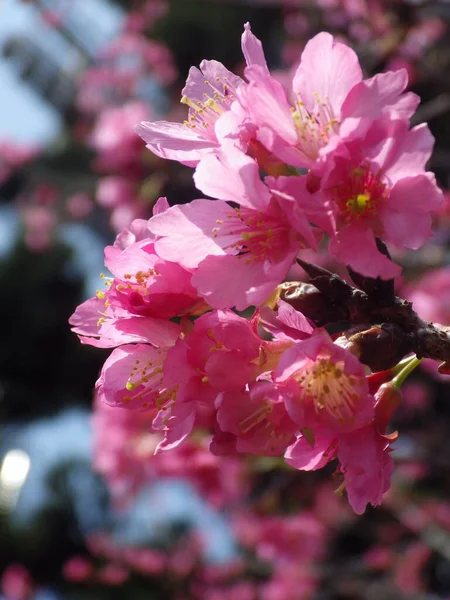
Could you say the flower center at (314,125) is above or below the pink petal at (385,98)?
below

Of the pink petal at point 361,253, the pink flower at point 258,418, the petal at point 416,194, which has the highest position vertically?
the petal at point 416,194

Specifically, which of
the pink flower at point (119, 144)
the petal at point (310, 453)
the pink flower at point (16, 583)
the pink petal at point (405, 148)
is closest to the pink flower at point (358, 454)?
the petal at point (310, 453)

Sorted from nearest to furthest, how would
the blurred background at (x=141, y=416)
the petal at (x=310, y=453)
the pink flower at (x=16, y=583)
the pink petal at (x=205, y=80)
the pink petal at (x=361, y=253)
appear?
the pink petal at (x=361, y=253) → the petal at (x=310, y=453) → the pink petal at (x=205, y=80) → the blurred background at (x=141, y=416) → the pink flower at (x=16, y=583)

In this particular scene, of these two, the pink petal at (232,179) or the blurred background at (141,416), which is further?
the blurred background at (141,416)

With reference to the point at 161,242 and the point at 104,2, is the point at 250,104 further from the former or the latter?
the point at 104,2

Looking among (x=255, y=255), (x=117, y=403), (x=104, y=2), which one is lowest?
(x=104, y=2)

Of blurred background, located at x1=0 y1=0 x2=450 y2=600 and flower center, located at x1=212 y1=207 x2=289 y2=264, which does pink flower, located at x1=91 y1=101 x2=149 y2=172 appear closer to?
blurred background, located at x1=0 y1=0 x2=450 y2=600

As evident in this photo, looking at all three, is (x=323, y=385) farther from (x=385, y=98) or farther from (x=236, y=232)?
(x=385, y=98)

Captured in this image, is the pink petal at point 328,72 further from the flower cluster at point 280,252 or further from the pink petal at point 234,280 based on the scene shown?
the pink petal at point 234,280

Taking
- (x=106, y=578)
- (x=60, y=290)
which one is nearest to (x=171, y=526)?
(x=106, y=578)
